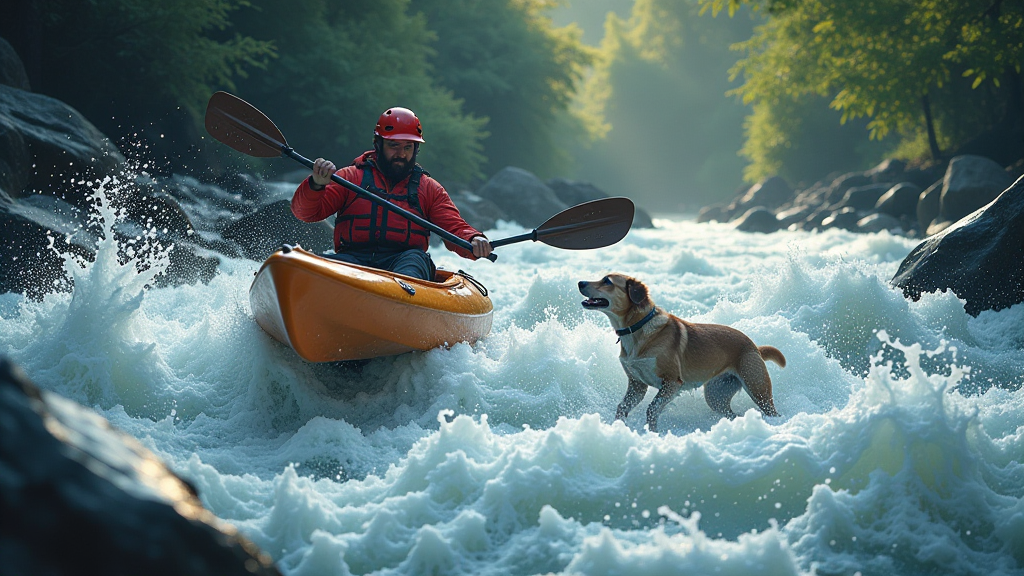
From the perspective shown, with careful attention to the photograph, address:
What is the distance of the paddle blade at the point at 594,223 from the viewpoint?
544 centimetres

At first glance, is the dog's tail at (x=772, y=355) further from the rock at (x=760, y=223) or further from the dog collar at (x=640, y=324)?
the rock at (x=760, y=223)

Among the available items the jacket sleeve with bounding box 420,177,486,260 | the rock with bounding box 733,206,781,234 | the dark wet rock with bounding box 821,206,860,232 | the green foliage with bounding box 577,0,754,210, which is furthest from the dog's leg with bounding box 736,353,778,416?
the green foliage with bounding box 577,0,754,210

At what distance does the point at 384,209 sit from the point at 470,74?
1872cm

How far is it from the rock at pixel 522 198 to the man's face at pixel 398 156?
450 inches

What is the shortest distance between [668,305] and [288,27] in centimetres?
1112

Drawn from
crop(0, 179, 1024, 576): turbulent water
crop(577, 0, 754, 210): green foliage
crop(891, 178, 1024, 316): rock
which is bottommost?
crop(0, 179, 1024, 576): turbulent water

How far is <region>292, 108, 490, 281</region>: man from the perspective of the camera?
16.1 ft

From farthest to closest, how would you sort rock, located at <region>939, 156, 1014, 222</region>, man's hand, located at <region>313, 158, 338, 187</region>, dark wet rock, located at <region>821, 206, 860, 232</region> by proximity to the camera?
1. dark wet rock, located at <region>821, 206, 860, 232</region>
2. rock, located at <region>939, 156, 1014, 222</region>
3. man's hand, located at <region>313, 158, 338, 187</region>

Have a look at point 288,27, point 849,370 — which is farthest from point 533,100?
point 849,370

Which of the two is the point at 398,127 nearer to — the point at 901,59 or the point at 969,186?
the point at 969,186

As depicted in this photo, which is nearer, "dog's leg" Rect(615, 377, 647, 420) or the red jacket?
"dog's leg" Rect(615, 377, 647, 420)

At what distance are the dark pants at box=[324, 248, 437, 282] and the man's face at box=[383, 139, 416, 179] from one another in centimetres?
56

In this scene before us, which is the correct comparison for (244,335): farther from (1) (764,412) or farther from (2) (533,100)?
(2) (533,100)

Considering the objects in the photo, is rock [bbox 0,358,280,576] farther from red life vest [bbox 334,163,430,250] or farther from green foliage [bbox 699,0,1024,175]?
green foliage [bbox 699,0,1024,175]
